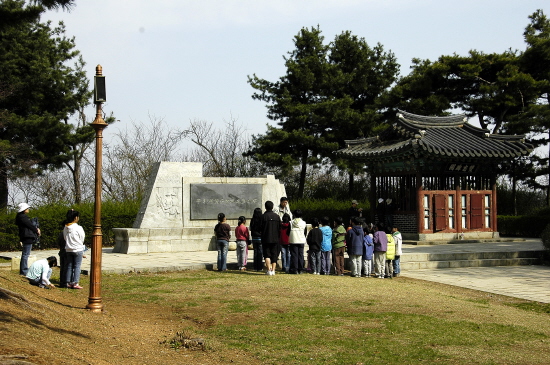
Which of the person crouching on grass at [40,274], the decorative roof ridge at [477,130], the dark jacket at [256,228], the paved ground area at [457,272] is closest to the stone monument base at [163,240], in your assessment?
the paved ground area at [457,272]

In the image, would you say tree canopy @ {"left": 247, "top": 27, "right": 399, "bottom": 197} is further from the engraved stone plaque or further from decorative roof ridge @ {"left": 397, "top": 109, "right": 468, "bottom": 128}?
the engraved stone plaque

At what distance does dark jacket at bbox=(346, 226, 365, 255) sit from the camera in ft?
44.7

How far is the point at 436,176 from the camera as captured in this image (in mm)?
22891

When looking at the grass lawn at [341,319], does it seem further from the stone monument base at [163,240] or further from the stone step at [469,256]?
the stone monument base at [163,240]

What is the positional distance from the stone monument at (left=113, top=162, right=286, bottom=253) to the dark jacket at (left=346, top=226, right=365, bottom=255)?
21.9ft

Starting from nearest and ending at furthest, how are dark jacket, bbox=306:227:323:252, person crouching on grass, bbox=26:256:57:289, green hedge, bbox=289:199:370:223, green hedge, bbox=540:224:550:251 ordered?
person crouching on grass, bbox=26:256:57:289
dark jacket, bbox=306:227:323:252
green hedge, bbox=540:224:550:251
green hedge, bbox=289:199:370:223

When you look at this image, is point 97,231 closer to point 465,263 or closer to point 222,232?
point 222,232

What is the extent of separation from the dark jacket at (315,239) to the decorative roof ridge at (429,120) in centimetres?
1160

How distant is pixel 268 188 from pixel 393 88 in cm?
1382

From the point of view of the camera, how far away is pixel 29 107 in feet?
87.5

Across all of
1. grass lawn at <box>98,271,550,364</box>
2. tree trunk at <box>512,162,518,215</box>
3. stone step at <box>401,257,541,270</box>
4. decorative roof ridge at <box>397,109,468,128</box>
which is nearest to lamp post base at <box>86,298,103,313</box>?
grass lawn at <box>98,271,550,364</box>

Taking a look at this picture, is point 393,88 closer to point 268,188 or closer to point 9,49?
point 268,188

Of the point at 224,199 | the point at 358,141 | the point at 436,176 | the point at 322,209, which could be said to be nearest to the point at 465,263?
the point at 436,176

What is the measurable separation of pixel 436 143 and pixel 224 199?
813cm
